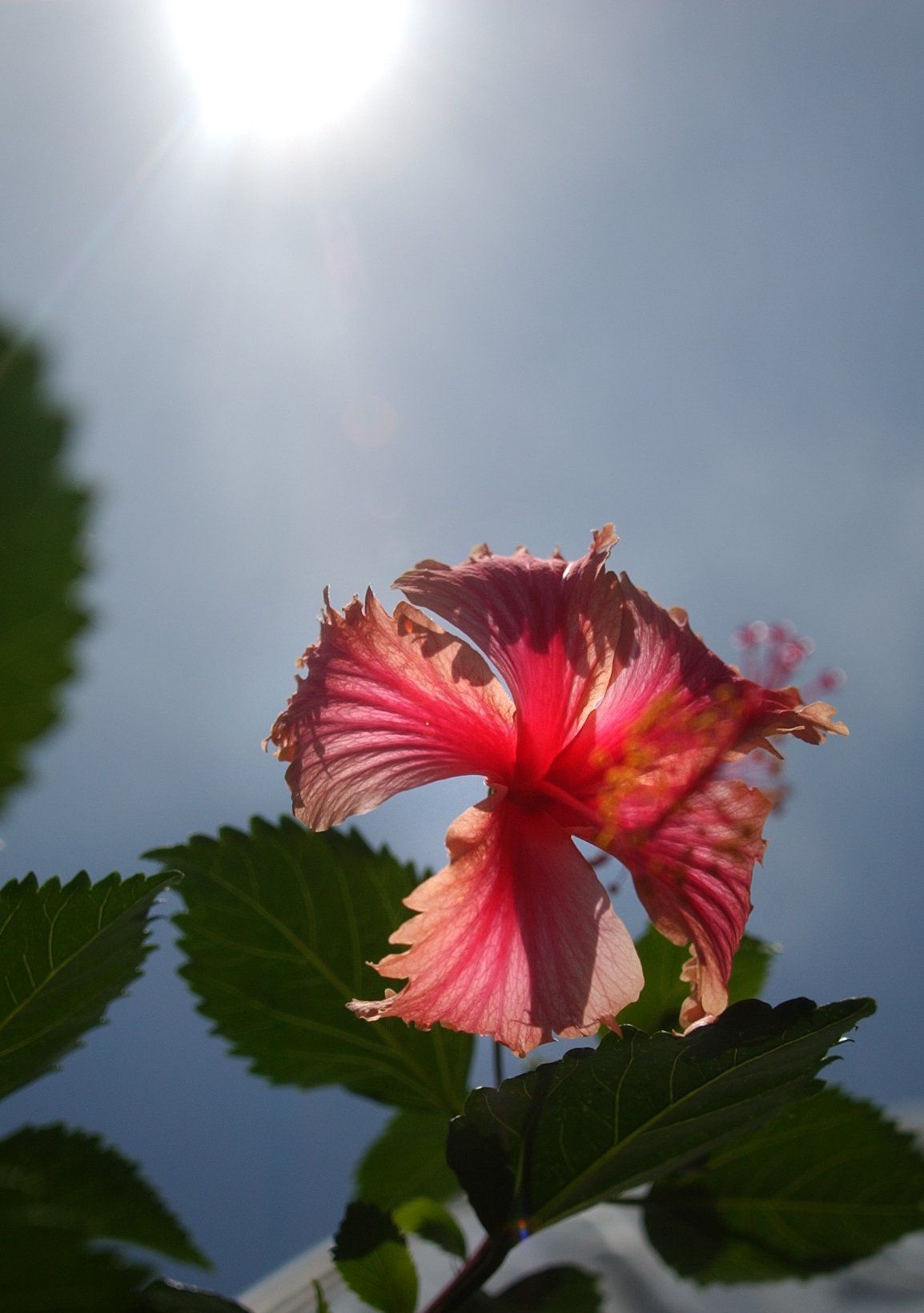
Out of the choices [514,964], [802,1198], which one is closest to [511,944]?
[514,964]

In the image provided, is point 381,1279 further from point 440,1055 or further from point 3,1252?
point 3,1252

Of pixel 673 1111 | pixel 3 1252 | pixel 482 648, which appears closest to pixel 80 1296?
pixel 3 1252

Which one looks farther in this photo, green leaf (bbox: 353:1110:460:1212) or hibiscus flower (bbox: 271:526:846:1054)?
green leaf (bbox: 353:1110:460:1212)

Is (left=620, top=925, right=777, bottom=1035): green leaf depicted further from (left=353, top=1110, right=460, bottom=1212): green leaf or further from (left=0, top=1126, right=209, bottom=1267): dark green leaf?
(left=0, top=1126, right=209, bottom=1267): dark green leaf

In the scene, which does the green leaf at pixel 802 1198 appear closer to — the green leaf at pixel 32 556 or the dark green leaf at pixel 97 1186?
the dark green leaf at pixel 97 1186

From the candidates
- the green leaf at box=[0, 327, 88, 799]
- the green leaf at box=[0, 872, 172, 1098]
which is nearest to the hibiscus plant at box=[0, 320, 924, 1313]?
the green leaf at box=[0, 872, 172, 1098]
